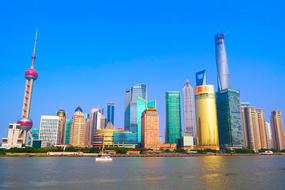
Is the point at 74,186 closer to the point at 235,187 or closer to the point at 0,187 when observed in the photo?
the point at 0,187

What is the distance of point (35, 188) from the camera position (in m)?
51.4

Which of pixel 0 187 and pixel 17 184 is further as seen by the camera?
pixel 17 184

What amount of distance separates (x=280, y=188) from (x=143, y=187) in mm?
27082

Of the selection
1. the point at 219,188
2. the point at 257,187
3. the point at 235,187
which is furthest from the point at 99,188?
the point at 257,187

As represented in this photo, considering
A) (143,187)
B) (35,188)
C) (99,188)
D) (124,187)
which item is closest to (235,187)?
(143,187)

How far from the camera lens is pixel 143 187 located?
52.6 m

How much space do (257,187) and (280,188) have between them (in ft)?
13.7

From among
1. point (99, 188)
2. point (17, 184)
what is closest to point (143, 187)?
point (99, 188)

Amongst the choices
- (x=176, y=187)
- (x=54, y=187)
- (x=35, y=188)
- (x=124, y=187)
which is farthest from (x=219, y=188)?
(x=35, y=188)

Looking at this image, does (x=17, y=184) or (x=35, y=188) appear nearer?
(x=35, y=188)

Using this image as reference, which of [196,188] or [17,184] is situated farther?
[17,184]

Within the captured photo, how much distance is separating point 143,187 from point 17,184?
2706cm

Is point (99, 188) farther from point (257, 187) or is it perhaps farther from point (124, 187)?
point (257, 187)

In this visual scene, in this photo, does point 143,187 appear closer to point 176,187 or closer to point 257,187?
point 176,187
